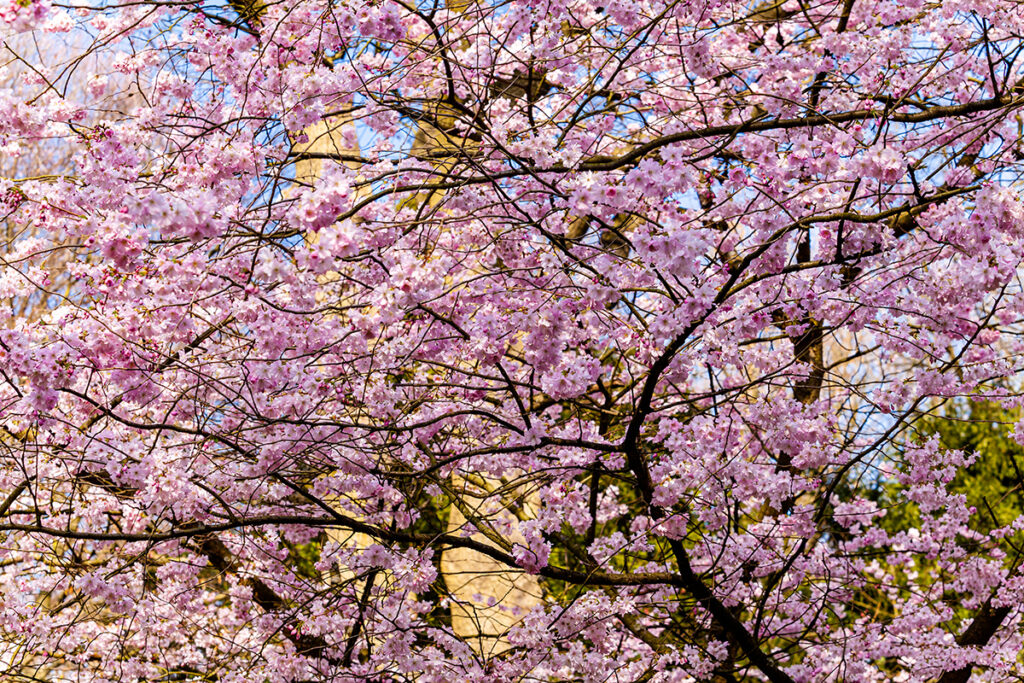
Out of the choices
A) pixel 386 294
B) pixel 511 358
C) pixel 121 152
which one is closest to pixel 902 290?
pixel 511 358

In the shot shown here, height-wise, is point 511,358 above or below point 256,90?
below

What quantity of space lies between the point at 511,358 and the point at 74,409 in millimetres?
2425

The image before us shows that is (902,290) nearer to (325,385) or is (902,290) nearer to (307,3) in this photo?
(325,385)

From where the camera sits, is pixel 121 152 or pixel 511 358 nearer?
pixel 121 152

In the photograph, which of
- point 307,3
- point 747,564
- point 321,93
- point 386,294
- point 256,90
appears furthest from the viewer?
point 747,564

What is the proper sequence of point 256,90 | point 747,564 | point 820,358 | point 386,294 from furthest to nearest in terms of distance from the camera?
point 820,358
point 747,564
point 256,90
point 386,294

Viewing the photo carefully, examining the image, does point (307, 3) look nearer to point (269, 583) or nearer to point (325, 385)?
point (325, 385)

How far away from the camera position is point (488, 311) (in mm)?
4430

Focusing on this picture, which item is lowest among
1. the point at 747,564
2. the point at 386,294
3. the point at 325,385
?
the point at 747,564

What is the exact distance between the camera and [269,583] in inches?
277

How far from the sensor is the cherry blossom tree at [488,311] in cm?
393

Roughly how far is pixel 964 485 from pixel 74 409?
30.0 ft

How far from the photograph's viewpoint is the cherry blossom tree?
3.93 meters

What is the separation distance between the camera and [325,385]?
479 centimetres
